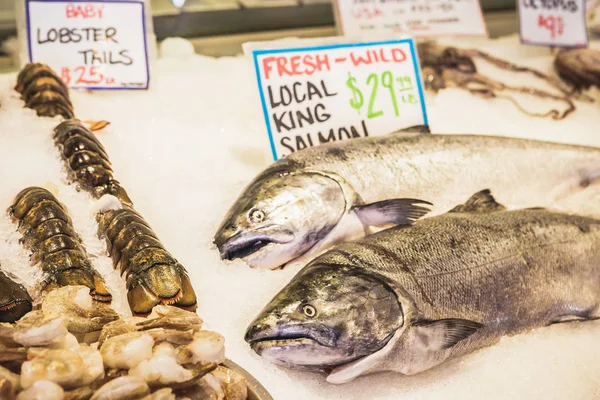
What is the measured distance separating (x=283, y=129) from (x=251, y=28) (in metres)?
1.22

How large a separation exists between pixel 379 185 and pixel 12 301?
4.33 ft

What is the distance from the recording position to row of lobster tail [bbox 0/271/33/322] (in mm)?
1570

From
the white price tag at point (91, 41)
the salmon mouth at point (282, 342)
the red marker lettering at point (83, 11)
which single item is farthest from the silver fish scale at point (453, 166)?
the red marker lettering at point (83, 11)

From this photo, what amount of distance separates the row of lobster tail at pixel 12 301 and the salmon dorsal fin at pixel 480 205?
1.48 m

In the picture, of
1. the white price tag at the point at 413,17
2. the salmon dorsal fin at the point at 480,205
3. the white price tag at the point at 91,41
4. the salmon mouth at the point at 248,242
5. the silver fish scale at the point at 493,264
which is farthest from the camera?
the white price tag at the point at 413,17

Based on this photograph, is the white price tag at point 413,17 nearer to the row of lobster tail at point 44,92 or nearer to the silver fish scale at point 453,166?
the silver fish scale at point 453,166

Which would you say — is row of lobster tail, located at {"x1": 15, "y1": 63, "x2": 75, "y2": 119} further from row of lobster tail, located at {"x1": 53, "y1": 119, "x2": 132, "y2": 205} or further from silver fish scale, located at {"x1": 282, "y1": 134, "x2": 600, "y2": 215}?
silver fish scale, located at {"x1": 282, "y1": 134, "x2": 600, "y2": 215}

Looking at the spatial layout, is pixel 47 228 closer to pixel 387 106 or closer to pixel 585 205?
pixel 387 106

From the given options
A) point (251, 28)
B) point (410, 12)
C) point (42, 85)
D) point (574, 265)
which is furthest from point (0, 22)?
point (574, 265)

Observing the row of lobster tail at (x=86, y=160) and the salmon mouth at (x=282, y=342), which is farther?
the row of lobster tail at (x=86, y=160)

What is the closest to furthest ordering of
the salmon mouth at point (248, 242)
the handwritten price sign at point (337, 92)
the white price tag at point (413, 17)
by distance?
the salmon mouth at point (248, 242), the handwritten price sign at point (337, 92), the white price tag at point (413, 17)

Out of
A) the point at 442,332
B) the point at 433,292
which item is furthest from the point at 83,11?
the point at 442,332

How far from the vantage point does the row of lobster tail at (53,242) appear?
1765 millimetres

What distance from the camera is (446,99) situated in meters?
3.50
